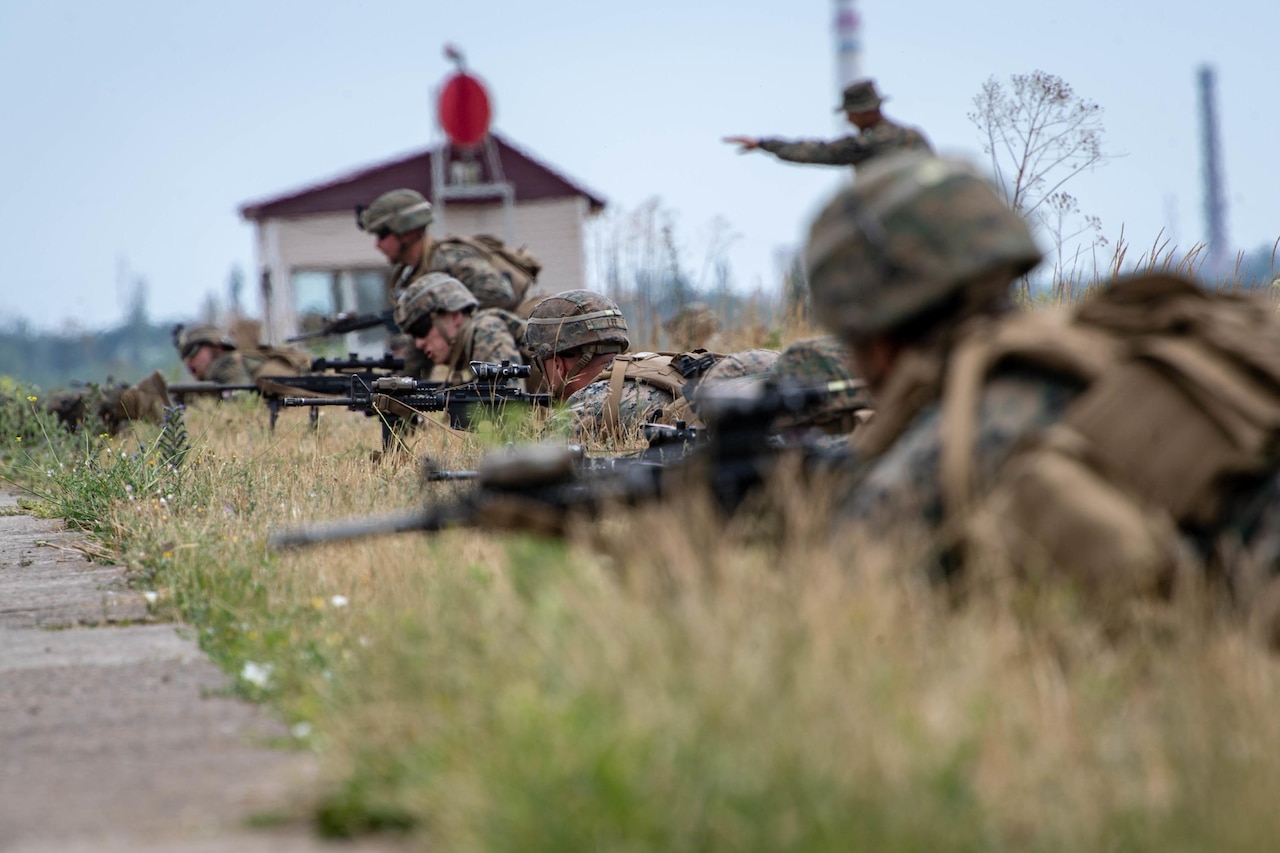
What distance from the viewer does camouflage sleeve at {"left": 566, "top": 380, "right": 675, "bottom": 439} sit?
6.80 meters

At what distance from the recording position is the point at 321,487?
21.8 ft

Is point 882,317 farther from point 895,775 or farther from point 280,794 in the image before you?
point 280,794

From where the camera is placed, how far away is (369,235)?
90.4 ft

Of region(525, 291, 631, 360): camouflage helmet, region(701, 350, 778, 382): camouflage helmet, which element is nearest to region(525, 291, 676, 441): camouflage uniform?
region(525, 291, 631, 360): camouflage helmet

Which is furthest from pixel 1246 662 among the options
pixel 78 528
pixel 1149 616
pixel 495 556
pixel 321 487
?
pixel 78 528

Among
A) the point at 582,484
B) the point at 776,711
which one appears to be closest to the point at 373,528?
the point at 582,484

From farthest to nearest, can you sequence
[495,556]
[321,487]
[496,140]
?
[496,140], [321,487], [495,556]

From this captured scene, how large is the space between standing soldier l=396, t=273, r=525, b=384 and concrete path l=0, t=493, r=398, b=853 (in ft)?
15.2

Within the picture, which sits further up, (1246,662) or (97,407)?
(97,407)

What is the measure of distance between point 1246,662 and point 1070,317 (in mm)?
810

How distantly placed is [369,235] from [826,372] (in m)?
24.2

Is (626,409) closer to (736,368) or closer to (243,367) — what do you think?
(736,368)

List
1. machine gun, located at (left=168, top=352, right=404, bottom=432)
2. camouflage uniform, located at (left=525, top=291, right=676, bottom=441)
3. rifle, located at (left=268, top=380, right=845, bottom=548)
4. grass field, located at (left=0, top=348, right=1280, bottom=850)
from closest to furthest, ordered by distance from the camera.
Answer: grass field, located at (left=0, top=348, right=1280, bottom=850), rifle, located at (left=268, top=380, right=845, bottom=548), camouflage uniform, located at (left=525, top=291, right=676, bottom=441), machine gun, located at (left=168, top=352, right=404, bottom=432)

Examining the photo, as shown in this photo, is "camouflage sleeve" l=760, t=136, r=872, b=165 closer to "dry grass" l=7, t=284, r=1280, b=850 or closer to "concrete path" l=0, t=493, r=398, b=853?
"concrete path" l=0, t=493, r=398, b=853
